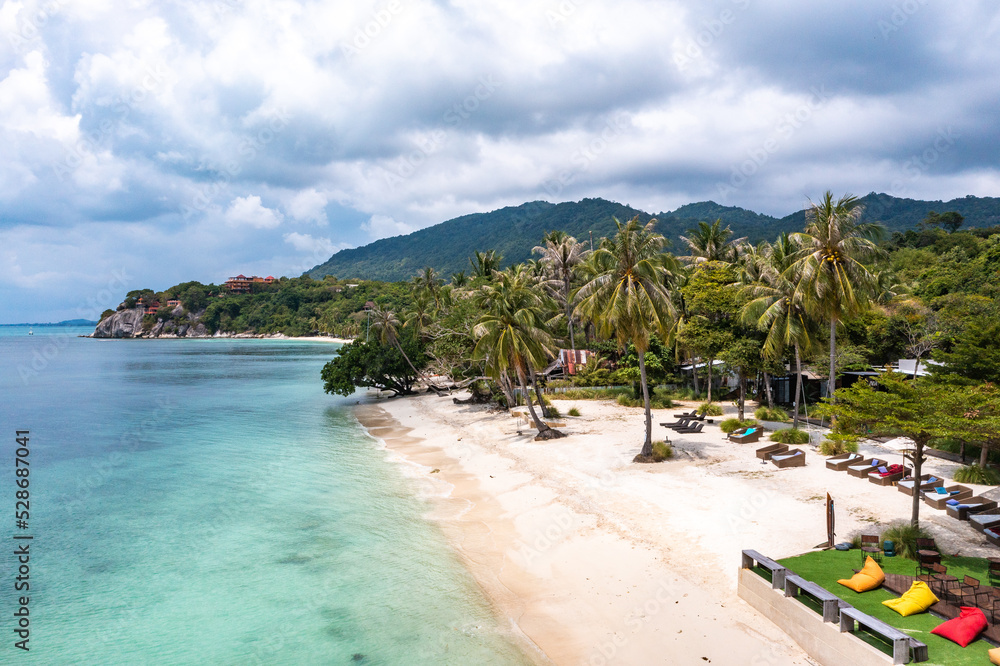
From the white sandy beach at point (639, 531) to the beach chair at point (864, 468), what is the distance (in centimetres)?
31

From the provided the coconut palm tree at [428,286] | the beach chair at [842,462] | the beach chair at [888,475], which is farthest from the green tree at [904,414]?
the coconut palm tree at [428,286]

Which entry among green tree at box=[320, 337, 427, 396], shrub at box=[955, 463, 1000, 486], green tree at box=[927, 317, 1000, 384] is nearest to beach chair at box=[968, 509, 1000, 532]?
shrub at box=[955, 463, 1000, 486]

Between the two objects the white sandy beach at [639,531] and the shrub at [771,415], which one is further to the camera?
the shrub at [771,415]

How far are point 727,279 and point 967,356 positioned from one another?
17513 millimetres

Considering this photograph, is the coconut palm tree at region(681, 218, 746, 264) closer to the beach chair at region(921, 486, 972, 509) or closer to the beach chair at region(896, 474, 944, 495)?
the beach chair at region(896, 474, 944, 495)

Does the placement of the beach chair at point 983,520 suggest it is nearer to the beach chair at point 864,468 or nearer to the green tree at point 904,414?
the green tree at point 904,414

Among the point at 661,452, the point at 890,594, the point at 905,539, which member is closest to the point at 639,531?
the point at 905,539

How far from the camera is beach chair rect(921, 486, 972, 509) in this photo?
13.7 meters

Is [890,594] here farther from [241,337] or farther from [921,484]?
[241,337]

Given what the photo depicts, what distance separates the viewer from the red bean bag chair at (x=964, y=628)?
7.50m

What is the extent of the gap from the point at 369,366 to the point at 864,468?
36204 mm

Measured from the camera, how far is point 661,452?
20.5m

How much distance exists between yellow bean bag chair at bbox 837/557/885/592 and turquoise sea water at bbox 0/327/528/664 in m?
5.85

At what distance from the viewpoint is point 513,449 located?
2495cm
